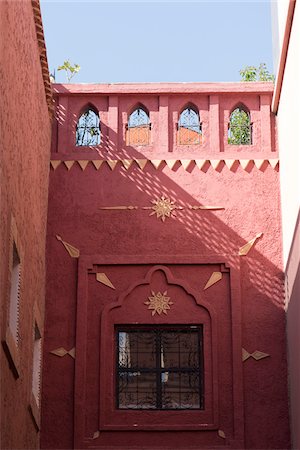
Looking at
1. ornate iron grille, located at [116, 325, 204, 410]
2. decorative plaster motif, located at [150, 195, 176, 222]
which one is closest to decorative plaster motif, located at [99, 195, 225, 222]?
decorative plaster motif, located at [150, 195, 176, 222]

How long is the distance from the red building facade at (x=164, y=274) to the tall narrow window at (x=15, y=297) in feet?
6.48

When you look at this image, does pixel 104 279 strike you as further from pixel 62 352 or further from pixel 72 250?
pixel 62 352

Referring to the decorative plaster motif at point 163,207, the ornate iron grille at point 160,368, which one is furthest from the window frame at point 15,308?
the decorative plaster motif at point 163,207

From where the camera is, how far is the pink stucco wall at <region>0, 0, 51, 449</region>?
866cm

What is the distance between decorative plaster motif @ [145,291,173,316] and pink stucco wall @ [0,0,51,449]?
3.97 ft

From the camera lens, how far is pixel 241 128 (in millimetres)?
12484

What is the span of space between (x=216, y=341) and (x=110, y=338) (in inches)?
46.2

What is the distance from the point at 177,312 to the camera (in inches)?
458

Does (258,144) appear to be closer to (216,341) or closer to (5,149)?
(216,341)

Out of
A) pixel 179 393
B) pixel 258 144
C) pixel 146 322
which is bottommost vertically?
pixel 179 393

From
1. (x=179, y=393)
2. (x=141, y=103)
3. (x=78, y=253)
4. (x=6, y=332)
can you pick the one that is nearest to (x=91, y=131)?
(x=141, y=103)

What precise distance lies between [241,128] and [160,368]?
10.1 ft

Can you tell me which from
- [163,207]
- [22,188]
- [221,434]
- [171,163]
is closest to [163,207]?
[163,207]

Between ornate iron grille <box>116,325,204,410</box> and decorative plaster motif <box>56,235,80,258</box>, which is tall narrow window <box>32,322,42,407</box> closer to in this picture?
ornate iron grille <box>116,325,204,410</box>
